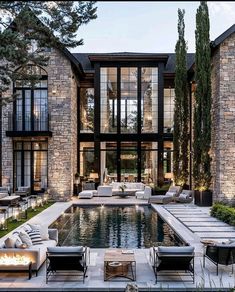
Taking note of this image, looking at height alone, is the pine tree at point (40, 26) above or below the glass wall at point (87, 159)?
above

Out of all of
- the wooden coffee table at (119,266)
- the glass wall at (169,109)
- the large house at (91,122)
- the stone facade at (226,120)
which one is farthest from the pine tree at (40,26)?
the glass wall at (169,109)

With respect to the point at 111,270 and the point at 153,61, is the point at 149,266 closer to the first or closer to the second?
the point at 111,270

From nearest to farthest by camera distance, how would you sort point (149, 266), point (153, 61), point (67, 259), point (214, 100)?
point (67, 259) → point (149, 266) → point (214, 100) → point (153, 61)

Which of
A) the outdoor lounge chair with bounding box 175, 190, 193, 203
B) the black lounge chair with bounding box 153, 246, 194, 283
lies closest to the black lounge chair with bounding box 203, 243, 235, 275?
the black lounge chair with bounding box 153, 246, 194, 283

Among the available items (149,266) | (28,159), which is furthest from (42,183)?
(149,266)

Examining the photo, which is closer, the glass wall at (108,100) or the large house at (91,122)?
the large house at (91,122)

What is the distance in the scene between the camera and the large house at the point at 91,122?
64.7ft

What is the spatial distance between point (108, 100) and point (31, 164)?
6.26 metres

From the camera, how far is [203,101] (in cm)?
1709

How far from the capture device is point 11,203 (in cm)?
1612

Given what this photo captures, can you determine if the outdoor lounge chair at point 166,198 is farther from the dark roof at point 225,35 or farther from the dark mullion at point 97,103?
the dark roof at point 225,35

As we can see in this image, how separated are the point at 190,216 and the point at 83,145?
36.7ft

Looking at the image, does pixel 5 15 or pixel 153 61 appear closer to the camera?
pixel 5 15

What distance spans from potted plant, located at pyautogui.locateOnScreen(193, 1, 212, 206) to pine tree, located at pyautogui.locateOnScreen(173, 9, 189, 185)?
142 inches
